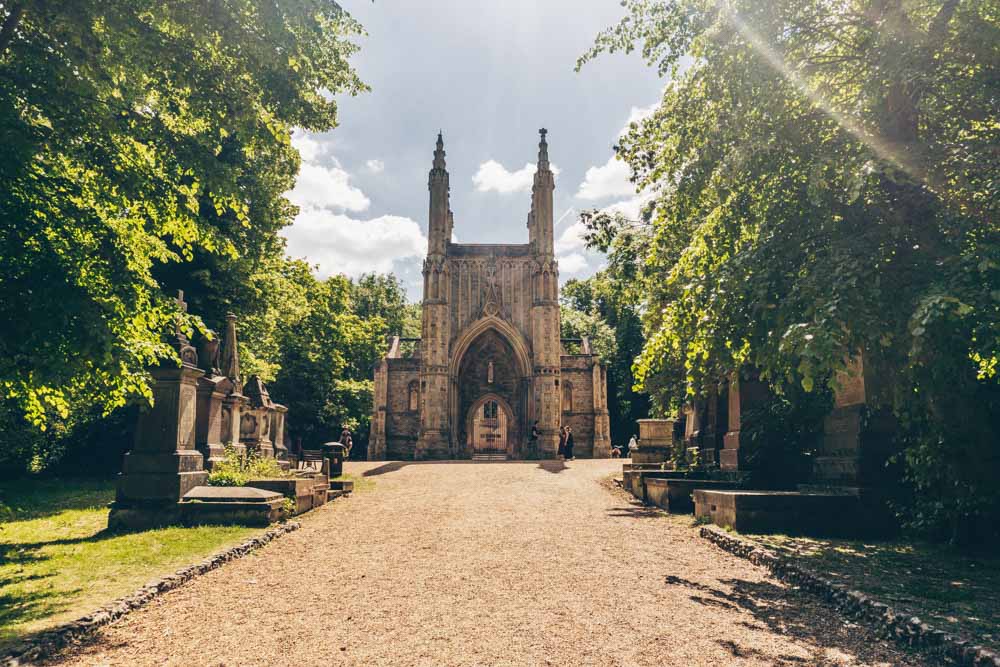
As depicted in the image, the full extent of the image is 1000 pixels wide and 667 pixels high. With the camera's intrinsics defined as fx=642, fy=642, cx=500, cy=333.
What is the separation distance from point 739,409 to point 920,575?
5.67 metres

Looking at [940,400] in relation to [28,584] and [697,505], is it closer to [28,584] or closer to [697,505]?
[697,505]

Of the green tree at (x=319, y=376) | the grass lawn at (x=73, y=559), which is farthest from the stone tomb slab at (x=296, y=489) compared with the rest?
the green tree at (x=319, y=376)

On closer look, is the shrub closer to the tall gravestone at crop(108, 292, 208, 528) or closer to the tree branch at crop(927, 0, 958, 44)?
the tall gravestone at crop(108, 292, 208, 528)

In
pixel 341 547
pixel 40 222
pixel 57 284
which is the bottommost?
pixel 341 547

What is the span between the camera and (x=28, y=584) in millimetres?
5340

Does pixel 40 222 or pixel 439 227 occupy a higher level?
pixel 439 227

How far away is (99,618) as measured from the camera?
438 centimetres

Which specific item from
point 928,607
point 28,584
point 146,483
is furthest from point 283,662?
point 146,483

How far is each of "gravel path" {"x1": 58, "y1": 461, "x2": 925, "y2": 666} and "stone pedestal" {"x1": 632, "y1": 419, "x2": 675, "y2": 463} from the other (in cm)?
755

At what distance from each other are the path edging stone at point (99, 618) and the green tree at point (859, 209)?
5.22 m

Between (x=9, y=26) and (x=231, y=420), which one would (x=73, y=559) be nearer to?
(x=9, y=26)

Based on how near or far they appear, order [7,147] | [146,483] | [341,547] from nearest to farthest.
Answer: [7,147] → [341,547] → [146,483]

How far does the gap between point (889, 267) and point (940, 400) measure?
1531mm

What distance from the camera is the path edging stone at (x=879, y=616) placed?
365 centimetres
